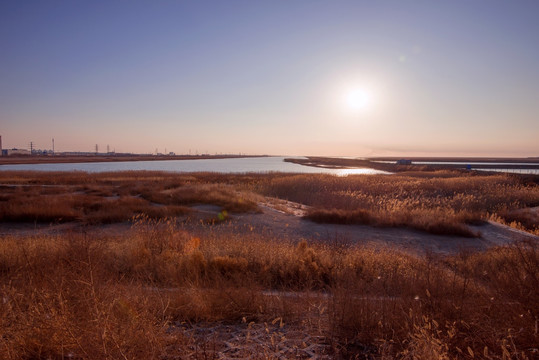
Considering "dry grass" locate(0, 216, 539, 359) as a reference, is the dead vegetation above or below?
below

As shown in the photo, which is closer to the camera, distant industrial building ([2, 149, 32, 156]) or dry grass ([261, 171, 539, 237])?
dry grass ([261, 171, 539, 237])

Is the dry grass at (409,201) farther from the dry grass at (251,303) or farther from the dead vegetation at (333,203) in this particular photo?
the dry grass at (251,303)

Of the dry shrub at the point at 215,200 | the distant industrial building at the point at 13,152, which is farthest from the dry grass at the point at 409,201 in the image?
the distant industrial building at the point at 13,152

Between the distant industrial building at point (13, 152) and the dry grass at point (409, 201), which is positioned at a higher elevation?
the distant industrial building at point (13, 152)

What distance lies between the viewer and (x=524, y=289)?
3.61 metres

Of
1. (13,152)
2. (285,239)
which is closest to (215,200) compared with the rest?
(285,239)

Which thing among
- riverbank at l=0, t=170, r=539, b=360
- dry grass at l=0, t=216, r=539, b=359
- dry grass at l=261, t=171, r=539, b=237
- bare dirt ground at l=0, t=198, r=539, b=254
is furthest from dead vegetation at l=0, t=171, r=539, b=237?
dry grass at l=0, t=216, r=539, b=359

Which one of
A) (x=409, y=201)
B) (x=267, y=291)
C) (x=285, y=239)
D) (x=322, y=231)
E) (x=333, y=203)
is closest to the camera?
(x=267, y=291)

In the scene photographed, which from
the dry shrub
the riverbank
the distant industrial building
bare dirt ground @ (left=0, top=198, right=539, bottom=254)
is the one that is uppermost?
the distant industrial building

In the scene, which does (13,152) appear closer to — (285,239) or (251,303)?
(285,239)

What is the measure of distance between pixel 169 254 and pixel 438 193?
2595cm

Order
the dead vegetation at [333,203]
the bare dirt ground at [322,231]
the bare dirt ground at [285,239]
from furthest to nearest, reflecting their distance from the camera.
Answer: the dead vegetation at [333,203] < the bare dirt ground at [322,231] < the bare dirt ground at [285,239]

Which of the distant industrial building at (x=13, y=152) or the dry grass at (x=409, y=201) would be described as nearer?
the dry grass at (x=409, y=201)

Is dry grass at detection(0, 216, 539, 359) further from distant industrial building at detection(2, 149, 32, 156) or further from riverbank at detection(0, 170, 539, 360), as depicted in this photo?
distant industrial building at detection(2, 149, 32, 156)
